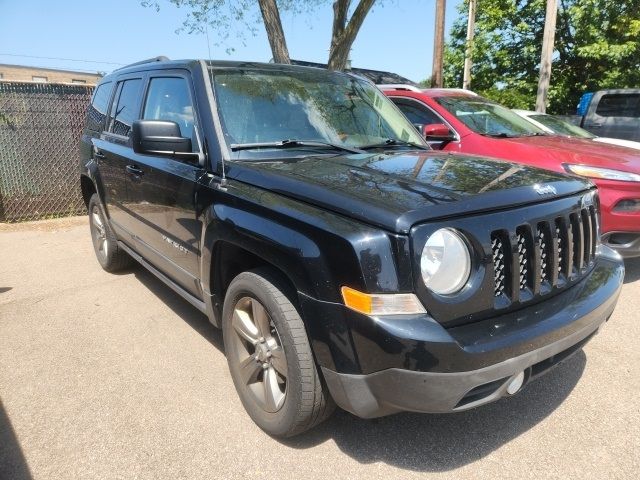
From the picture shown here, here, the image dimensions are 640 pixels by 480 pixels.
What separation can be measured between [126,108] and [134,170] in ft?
2.47

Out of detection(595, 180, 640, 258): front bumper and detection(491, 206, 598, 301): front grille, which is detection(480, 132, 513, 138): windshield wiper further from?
detection(491, 206, 598, 301): front grille

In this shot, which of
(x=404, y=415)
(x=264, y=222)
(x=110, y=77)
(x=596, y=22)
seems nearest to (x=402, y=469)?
(x=404, y=415)

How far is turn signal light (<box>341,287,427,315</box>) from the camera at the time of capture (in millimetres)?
1900

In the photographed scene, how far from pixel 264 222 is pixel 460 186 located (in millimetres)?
902

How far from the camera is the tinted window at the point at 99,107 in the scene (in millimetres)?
4797

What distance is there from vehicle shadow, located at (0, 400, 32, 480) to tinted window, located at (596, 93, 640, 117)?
1088 centimetres

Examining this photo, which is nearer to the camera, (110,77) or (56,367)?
(56,367)

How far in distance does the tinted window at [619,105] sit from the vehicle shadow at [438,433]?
8.84m

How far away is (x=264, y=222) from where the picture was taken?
2.34 metres

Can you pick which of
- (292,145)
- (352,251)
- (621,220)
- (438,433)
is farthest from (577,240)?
(621,220)

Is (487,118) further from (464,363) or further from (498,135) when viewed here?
(464,363)

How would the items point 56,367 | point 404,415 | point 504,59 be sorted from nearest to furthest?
point 404,415, point 56,367, point 504,59

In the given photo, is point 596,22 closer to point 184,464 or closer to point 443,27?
point 443,27

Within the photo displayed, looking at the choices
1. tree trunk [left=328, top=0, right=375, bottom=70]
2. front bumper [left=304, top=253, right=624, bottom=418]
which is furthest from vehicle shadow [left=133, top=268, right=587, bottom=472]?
tree trunk [left=328, top=0, right=375, bottom=70]
